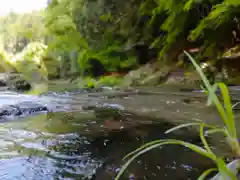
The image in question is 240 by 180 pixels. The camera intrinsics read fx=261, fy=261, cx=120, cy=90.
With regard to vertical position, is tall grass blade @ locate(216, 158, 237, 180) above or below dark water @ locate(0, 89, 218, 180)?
above

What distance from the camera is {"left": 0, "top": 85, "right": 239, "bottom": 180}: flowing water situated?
134 cm

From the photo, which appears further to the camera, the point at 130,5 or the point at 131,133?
the point at 130,5

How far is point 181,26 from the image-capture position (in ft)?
20.9

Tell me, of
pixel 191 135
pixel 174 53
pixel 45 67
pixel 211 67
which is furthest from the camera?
pixel 45 67

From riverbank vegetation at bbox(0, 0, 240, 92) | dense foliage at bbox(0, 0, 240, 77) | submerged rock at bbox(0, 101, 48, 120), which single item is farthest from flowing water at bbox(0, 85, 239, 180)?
dense foliage at bbox(0, 0, 240, 77)

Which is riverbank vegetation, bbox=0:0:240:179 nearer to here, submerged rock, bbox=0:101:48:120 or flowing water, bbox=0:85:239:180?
flowing water, bbox=0:85:239:180

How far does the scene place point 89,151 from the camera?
1724 mm

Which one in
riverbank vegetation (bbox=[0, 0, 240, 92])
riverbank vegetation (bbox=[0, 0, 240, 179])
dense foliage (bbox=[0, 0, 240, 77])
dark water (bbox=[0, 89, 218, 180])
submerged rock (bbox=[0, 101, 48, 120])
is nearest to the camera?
dark water (bbox=[0, 89, 218, 180])

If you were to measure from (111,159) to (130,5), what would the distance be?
751 centimetres

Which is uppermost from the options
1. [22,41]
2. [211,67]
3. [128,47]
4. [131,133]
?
[22,41]

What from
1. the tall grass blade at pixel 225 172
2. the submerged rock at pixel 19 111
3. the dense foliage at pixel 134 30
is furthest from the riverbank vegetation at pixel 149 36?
the tall grass blade at pixel 225 172

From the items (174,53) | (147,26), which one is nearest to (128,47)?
(147,26)

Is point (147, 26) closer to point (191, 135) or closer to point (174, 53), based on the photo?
point (174, 53)

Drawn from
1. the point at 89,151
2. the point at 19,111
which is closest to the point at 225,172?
the point at 89,151
